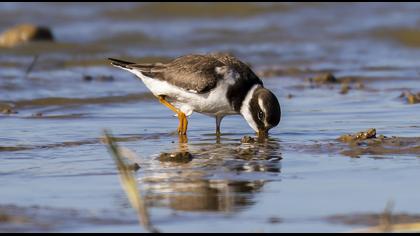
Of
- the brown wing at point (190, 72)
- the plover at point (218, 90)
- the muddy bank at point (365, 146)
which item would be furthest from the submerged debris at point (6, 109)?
the muddy bank at point (365, 146)

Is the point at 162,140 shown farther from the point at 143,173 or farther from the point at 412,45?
the point at 412,45

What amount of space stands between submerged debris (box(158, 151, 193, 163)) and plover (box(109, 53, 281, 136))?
4.07 ft

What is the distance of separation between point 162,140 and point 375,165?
2390mm

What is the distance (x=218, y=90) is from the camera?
8711 millimetres

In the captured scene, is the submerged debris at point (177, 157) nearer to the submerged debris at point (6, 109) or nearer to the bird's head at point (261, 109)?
the bird's head at point (261, 109)

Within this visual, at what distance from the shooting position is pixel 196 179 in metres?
6.74

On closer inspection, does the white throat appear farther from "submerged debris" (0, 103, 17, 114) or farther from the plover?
"submerged debris" (0, 103, 17, 114)

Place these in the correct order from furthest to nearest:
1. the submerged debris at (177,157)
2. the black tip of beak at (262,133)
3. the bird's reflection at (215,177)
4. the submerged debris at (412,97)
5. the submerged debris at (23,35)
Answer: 1. the submerged debris at (23,35)
2. the submerged debris at (412,97)
3. the black tip of beak at (262,133)
4. the submerged debris at (177,157)
5. the bird's reflection at (215,177)

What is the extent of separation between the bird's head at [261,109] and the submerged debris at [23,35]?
29.4ft

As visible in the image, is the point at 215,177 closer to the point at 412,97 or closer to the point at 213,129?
the point at 213,129

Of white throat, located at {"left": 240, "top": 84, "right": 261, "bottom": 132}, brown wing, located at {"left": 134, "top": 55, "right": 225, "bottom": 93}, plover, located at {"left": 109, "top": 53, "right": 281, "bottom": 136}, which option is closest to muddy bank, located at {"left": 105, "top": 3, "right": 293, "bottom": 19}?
brown wing, located at {"left": 134, "top": 55, "right": 225, "bottom": 93}

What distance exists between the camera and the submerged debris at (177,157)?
24.5ft

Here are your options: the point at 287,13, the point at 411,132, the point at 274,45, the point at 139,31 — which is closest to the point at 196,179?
the point at 411,132

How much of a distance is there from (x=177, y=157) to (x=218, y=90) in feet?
4.51
